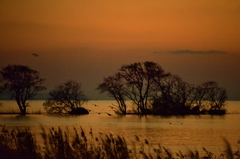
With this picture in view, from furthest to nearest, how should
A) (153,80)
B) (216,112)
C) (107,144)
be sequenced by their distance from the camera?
(216,112) → (153,80) → (107,144)

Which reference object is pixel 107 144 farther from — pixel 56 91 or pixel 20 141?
pixel 56 91

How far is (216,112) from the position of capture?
3371 inches

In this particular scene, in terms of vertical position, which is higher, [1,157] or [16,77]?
[16,77]

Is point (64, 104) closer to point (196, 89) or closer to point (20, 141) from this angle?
point (196, 89)

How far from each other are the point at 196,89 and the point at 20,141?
6391 cm

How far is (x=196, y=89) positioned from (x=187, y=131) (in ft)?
97.4

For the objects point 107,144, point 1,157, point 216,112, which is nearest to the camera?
point 107,144

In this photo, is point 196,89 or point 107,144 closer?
point 107,144

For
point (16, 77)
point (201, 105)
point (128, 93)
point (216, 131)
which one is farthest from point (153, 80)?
point (216, 131)

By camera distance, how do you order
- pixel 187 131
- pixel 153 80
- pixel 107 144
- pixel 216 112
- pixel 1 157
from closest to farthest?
pixel 107 144
pixel 1 157
pixel 187 131
pixel 153 80
pixel 216 112

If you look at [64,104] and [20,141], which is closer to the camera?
[20,141]

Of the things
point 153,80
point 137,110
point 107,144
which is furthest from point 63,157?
point 137,110

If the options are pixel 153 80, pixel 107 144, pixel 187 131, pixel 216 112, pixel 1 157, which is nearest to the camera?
pixel 107 144

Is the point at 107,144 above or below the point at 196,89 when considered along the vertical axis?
below
